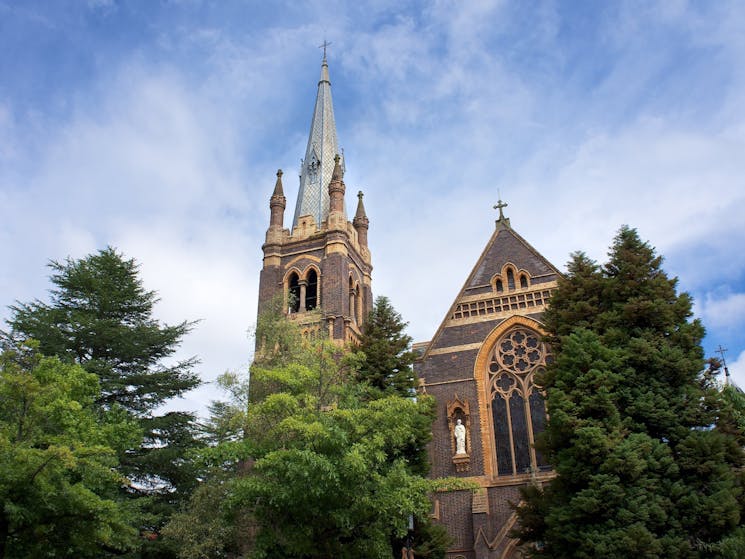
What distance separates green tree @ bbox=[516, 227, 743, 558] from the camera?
13570mm

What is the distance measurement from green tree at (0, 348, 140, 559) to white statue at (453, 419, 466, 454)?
11231 millimetres

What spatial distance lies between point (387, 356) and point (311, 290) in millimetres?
13959

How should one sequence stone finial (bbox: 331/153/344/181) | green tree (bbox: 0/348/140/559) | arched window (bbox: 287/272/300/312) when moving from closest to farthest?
1. green tree (bbox: 0/348/140/559)
2. arched window (bbox: 287/272/300/312)
3. stone finial (bbox: 331/153/344/181)

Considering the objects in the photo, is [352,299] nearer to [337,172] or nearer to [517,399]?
[337,172]

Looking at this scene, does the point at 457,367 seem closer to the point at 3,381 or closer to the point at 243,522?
the point at 243,522

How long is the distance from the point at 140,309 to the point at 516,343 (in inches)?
554

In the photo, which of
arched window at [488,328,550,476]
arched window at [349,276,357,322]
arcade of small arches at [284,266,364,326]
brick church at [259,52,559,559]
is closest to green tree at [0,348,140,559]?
brick church at [259,52,559,559]

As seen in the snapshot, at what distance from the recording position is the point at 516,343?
24.5 metres

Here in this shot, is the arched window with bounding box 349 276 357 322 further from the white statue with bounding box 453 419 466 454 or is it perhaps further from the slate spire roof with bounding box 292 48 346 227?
the white statue with bounding box 453 419 466 454

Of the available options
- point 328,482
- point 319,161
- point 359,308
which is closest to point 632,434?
point 328,482

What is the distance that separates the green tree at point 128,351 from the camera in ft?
71.3

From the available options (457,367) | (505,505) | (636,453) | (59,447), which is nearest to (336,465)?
(59,447)

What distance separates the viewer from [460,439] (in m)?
22.8

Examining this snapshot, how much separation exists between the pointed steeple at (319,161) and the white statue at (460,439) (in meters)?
16.9
